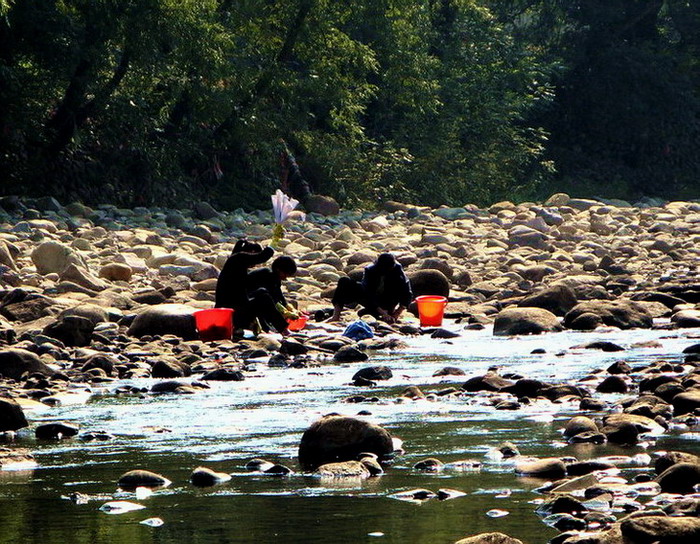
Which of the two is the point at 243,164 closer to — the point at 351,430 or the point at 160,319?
the point at 160,319

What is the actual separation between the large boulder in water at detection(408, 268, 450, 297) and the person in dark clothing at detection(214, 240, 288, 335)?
3.10 metres

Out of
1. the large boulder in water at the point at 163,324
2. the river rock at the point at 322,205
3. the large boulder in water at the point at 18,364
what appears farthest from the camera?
the river rock at the point at 322,205

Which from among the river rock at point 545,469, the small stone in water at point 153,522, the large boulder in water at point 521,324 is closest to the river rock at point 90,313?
the large boulder in water at point 521,324

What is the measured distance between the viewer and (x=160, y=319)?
11.1 m

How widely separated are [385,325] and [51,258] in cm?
439

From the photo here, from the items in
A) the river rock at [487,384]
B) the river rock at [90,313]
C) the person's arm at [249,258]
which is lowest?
the river rock at [487,384]

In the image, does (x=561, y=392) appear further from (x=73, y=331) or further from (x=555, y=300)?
(x=555, y=300)

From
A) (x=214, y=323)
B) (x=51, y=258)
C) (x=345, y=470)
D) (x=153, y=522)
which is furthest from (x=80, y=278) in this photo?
(x=153, y=522)

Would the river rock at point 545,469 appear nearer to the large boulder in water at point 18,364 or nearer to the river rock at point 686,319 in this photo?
the large boulder in water at point 18,364

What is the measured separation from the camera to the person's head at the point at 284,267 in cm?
1115

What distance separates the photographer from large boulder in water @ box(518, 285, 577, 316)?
43.5 ft

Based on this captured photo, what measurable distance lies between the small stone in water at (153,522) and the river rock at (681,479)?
176 cm

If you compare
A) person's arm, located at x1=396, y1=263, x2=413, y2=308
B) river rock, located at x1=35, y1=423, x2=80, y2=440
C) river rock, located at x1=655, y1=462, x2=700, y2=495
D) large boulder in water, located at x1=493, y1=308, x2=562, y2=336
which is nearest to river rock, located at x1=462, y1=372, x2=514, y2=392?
river rock, located at x1=35, y1=423, x2=80, y2=440

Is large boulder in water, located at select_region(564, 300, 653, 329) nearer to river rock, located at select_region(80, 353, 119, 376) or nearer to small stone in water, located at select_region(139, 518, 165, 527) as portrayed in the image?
river rock, located at select_region(80, 353, 119, 376)
